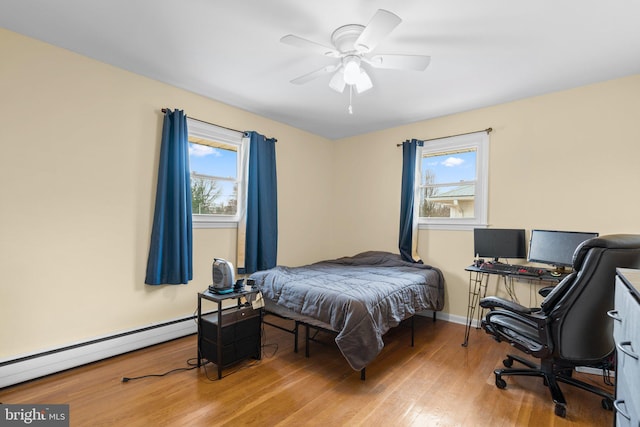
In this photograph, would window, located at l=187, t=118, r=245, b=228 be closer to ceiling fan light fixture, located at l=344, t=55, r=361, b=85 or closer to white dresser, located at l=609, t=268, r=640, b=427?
ceiling fan light fixture, located at l=344, t=55, r=361, b=85

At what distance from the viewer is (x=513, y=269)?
292cm

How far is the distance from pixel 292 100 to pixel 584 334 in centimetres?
320

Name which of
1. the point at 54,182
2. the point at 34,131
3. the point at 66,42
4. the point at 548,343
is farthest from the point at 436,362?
the point at 66,42

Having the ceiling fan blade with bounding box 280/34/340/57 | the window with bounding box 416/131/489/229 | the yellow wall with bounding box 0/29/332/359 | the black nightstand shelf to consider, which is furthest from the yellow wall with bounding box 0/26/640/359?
the ceiling fan blade with bounding box 280/34/340/57

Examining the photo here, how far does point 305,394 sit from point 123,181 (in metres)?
2.36

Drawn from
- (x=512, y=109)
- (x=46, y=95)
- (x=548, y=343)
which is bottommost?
(x=548, y=343)

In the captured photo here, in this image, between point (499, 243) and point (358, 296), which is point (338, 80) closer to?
point (358, 296)

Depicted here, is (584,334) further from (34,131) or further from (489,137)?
(34,131)

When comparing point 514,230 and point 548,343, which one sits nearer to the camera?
point 548,343

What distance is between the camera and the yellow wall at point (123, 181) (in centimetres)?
225

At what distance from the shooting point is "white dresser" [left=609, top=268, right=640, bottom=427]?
36.2 inches

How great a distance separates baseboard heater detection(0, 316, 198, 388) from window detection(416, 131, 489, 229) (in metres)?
3.11

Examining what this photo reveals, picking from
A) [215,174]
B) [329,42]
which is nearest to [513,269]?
[329,42]

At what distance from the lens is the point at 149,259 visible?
113 inches
